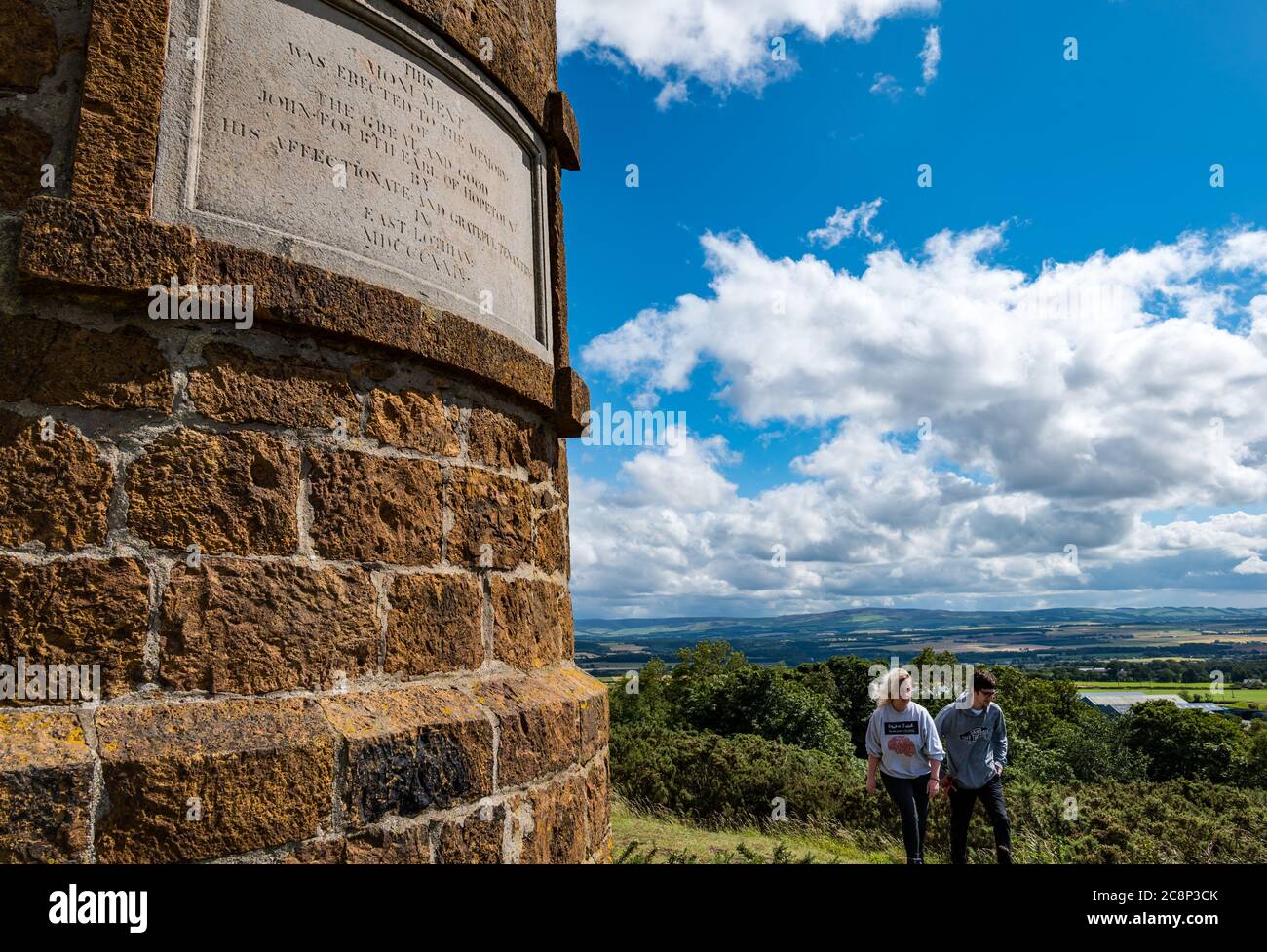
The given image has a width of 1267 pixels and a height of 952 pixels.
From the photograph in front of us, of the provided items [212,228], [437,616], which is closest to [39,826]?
[437,616]

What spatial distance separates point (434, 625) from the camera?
277cm

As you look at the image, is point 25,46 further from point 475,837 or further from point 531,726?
point 475,837

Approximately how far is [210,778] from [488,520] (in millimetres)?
1261

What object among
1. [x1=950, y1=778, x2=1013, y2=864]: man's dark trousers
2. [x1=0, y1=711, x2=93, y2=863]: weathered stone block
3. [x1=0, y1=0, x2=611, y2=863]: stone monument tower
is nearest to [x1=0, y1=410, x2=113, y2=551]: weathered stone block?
[x1=0, y1=0, x2=611, y2=863]: stone monument tower

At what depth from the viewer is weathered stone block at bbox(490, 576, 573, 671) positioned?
308cm

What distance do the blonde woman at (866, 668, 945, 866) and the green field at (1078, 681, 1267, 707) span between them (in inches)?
1652

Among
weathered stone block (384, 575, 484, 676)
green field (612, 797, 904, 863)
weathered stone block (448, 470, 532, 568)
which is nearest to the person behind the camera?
weathered stone block (384, 575, 484, 676)

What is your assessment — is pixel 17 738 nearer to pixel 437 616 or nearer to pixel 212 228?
pixel 437 616

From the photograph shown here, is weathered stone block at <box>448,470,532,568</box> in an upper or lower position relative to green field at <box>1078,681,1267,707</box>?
upper

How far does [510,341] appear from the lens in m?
3.31

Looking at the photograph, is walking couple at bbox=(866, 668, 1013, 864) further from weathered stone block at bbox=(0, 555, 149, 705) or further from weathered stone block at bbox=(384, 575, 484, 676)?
weathered stone block at bbox=(0, 555, 149, 705)

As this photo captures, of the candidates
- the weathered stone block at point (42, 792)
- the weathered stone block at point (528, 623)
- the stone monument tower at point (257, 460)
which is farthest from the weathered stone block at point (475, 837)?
the weathered stone block at point (42, 792)

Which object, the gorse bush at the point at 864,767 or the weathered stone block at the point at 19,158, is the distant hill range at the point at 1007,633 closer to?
the gorse bush at the point at 864,767

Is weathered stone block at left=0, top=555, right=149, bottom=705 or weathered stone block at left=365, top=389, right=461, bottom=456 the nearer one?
weathered stone block at left=0, top=555, right=149, bottom=705
